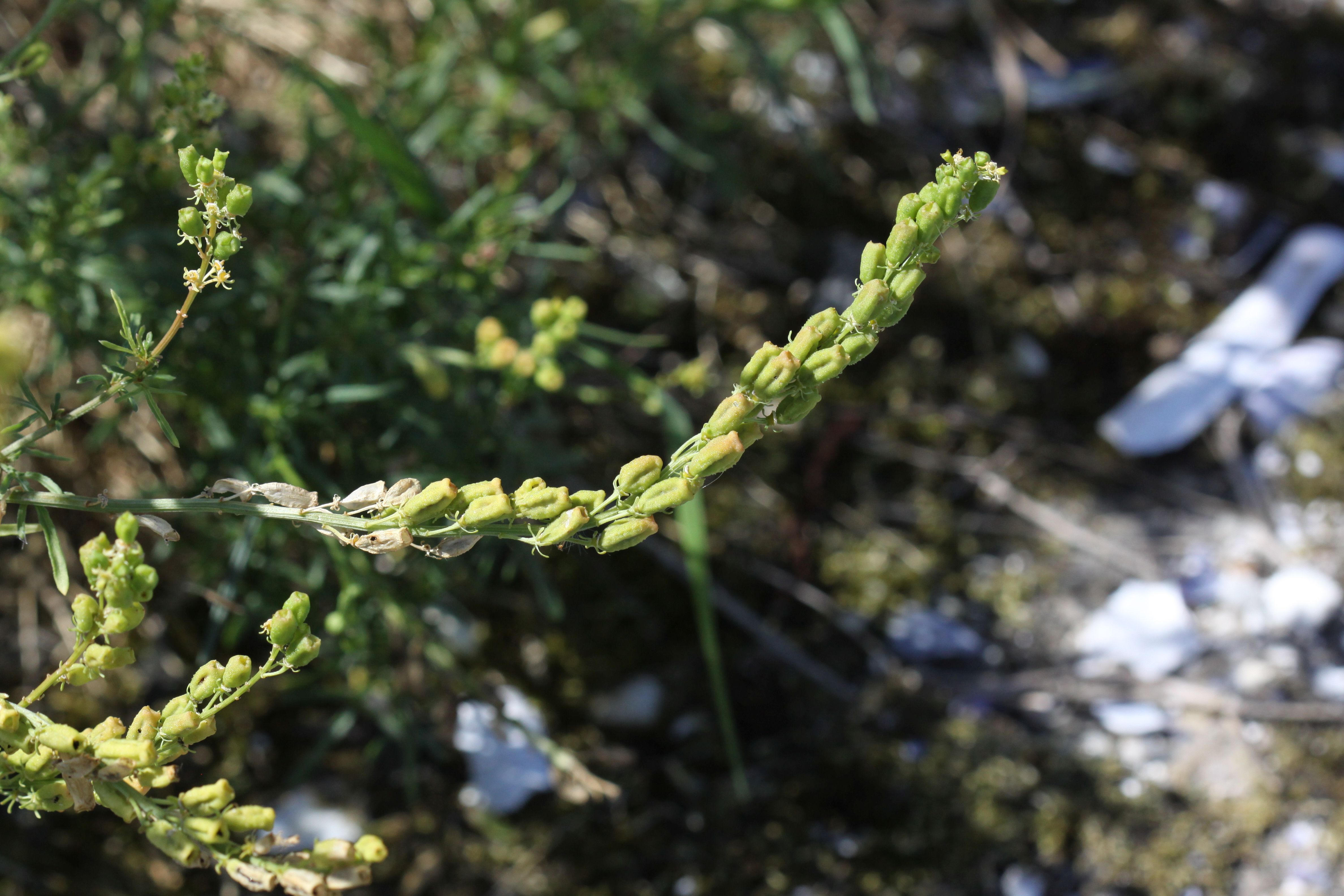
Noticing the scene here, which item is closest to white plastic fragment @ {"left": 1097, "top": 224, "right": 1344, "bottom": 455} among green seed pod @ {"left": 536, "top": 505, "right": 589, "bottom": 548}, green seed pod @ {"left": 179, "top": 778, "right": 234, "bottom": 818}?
green seed pod @ {"left": 536, "top": 505, "right": 589, "bottom": 548}

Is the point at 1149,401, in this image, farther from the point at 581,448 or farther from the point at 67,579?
the point at 67,579

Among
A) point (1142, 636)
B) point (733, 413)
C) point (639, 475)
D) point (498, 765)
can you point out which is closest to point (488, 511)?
point (639, 475)

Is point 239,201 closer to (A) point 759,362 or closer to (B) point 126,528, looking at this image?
(B) point 126,528

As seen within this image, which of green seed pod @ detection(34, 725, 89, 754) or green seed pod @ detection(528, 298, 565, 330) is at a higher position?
green seed pod @ detection(528, 298, 565, 330)

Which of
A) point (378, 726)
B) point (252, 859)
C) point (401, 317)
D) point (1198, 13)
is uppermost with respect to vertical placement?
point (1198, 13)

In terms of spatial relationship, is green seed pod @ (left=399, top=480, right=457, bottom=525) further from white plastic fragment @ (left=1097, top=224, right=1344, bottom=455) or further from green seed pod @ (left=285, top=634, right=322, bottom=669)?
white plastic fragment @ (left=1097, top=224, right=1344, bottom=455)

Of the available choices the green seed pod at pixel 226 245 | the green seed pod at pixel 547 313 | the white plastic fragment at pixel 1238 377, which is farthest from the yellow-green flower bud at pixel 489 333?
the white plastic fragment at pixel 1238 377

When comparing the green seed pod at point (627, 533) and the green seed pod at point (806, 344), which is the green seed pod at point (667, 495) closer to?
the green seed pod at point (627, 533)

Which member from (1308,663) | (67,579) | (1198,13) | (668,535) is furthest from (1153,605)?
(67,579)
